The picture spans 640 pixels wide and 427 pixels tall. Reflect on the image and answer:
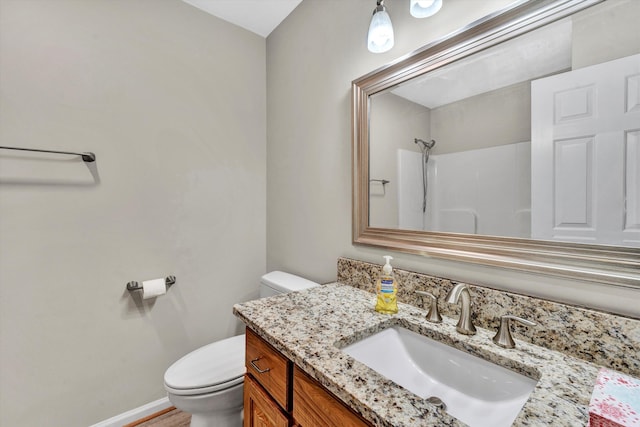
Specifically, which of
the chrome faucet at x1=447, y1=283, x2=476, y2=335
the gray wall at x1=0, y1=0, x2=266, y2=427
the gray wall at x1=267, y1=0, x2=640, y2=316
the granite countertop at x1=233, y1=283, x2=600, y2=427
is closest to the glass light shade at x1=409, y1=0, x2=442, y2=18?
the gray wall at x1=267, y1=0, x2=640, y2=316

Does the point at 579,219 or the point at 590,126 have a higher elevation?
the point at 590,126

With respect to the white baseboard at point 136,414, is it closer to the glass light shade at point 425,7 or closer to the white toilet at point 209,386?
the white toilet at point 209,386

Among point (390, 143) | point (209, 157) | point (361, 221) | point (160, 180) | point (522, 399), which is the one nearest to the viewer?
point (522, 399)

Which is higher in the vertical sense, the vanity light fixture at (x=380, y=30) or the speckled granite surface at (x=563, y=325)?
the vanity light fixture at (x=380, y=30)

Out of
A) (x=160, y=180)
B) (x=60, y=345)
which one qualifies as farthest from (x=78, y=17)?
(x=60, y=345)

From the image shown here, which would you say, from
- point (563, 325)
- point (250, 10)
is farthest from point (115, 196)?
point (563, 325)

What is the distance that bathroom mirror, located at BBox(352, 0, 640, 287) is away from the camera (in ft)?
2.20

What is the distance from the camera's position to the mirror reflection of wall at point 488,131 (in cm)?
71

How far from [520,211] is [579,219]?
0.43ft

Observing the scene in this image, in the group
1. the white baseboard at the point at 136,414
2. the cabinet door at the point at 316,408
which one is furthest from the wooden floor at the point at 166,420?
the cabinet door at the point at 316,408

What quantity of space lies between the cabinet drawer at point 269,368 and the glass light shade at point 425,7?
1208 millimetres

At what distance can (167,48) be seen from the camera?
5.43 ft

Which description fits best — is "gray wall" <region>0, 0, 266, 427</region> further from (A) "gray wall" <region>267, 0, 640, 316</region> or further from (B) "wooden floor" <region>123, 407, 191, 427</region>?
(A) "gray wall" <region>267, 0, 640, 316</region>

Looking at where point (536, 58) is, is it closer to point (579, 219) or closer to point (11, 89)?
point (579, 219)
